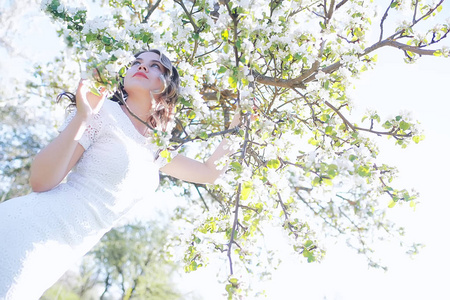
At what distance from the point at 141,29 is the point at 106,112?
2.55 ft

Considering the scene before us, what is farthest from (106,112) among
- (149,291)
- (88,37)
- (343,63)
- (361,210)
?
(149,291)

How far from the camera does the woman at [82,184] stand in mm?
1648

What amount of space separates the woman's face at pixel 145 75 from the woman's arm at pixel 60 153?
1.70ft

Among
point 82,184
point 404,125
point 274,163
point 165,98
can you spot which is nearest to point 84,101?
point 82,184

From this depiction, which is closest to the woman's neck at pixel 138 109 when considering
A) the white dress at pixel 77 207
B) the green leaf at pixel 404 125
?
the white dress at pixel 77 207

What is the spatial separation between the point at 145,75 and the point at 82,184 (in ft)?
2.57

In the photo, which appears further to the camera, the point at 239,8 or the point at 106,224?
the point at 106,224

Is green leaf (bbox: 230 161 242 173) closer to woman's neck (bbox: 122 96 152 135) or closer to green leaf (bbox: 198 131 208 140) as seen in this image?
green leaf (bbox: 198 131 208 140)

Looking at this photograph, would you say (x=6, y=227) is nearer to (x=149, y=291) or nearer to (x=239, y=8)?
(x=239, y=8)

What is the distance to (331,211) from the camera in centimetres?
559

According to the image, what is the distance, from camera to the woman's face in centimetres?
233

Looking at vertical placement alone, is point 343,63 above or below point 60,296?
above

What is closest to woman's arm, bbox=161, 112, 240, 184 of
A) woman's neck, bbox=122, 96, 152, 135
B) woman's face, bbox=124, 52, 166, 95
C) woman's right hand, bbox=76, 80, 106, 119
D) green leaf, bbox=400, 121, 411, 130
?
woman's neck, bbox=122, 96, 152, 135

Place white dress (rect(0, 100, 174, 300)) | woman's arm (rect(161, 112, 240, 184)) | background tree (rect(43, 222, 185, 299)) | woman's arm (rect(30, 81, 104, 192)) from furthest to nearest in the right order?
background tree (rect(43, 222, 185, 299)) → woman's arm (rect(161, 112, 240, 184)) → woman's arm (rect(30, 81, 104, 192)) → white dress (rect(0, 100, 174, 300))
